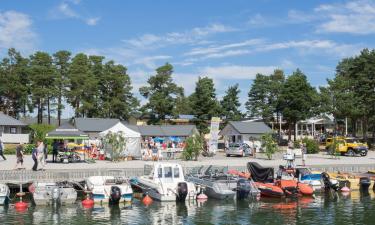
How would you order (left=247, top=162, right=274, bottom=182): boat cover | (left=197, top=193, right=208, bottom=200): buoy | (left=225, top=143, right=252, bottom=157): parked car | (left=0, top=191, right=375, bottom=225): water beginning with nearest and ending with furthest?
1. (left=0, top=191, right=375, bottom=225): water
2. (left=197, top=193, right=208, bottom=200): buoy
3. (left=247, top=162, right=274, bottom=182): boat cover
4. (left=225, top=143, right=252, bottom=157): parked car

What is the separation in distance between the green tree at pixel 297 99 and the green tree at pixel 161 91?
18123 mm

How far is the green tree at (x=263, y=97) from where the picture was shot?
8800cm

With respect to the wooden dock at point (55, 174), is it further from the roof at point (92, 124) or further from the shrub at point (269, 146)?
the roof at point (92, 124)

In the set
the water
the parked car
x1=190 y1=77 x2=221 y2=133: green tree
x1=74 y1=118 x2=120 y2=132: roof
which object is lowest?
the water

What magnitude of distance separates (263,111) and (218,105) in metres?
10.2

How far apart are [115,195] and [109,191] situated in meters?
0.67

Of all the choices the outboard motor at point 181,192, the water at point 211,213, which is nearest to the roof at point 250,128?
the water at point 211,213

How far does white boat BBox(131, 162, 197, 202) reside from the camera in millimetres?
26578

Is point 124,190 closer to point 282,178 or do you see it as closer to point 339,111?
point 282,178

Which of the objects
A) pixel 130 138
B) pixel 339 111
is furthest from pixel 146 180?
pixel 339 111

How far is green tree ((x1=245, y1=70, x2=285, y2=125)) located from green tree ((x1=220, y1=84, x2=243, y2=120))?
2.12 m

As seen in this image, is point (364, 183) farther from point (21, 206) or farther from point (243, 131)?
point (243, 131)

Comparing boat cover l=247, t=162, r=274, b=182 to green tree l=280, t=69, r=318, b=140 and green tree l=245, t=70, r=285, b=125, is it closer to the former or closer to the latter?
green tree l=280, t=69, r=318, b=140

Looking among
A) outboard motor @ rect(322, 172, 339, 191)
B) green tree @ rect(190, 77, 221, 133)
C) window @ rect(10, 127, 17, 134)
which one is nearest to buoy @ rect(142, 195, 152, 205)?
outboard motor @ rect(322, 172, 339, 191)
